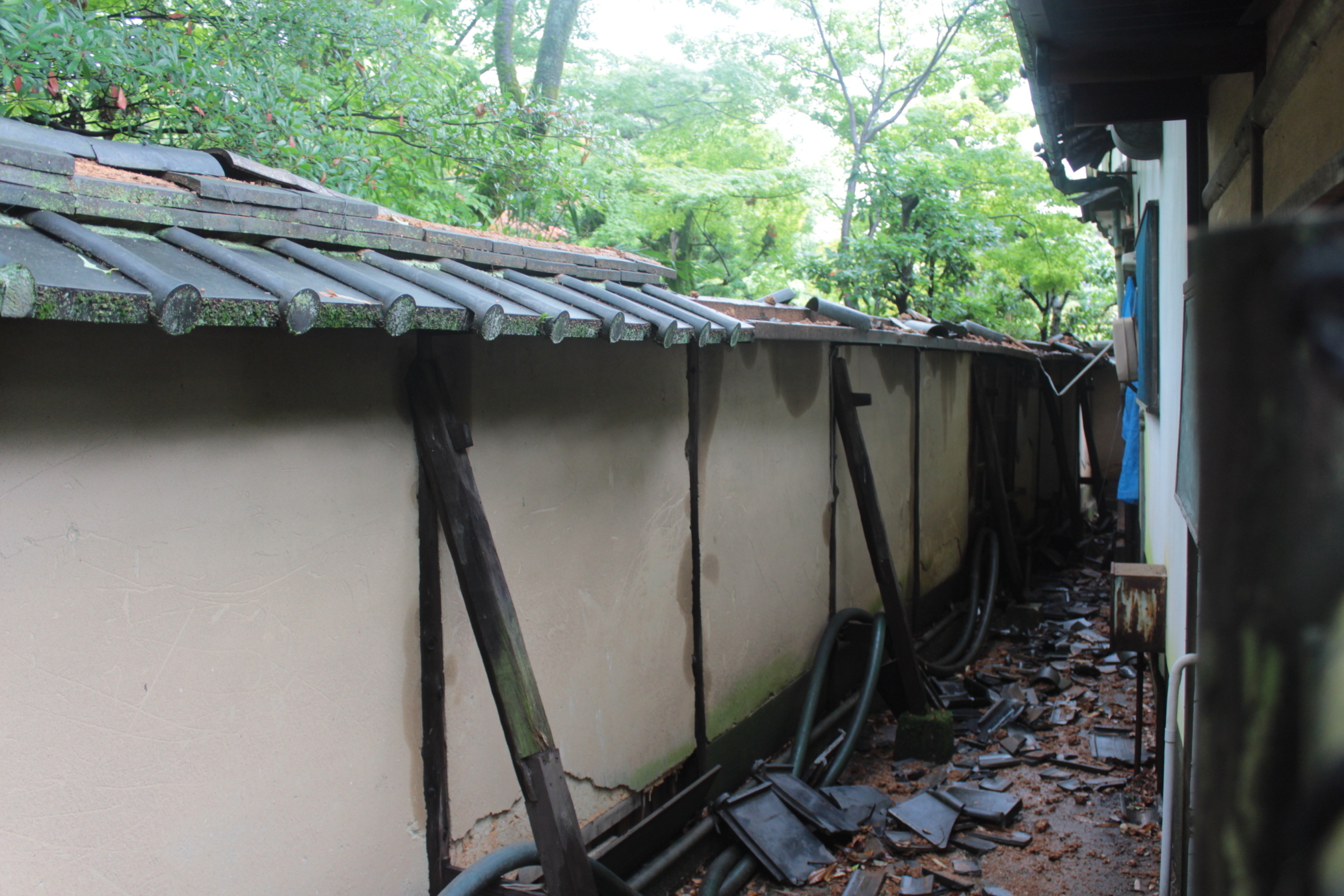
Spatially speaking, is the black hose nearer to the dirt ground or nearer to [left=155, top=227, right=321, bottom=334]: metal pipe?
the dirt ground

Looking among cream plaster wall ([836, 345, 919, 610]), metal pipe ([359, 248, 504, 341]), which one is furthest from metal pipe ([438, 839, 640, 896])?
cream plaster wall ([836, 345, 919, 610])

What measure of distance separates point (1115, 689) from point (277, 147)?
916 centimetres

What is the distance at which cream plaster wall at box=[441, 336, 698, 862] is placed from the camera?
13.5 feet

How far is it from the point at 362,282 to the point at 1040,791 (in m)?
6.01

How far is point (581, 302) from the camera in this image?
3.85 meters

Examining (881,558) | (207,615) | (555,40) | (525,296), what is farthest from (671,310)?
(555,40)

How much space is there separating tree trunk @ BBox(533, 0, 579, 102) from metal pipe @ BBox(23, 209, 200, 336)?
1512 cm

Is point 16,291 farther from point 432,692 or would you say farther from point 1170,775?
point 1170,775

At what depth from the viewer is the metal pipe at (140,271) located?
2215mm

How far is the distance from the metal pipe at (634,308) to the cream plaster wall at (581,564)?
37 centimetres

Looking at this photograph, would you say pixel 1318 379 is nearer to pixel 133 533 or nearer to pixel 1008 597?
pixel 133 533

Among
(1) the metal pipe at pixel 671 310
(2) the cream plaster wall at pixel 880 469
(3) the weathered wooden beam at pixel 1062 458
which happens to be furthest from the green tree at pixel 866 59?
(1) the metal pipe at pixel 671 310

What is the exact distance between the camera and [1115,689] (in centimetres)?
878

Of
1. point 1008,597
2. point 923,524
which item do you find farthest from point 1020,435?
point 923,524
